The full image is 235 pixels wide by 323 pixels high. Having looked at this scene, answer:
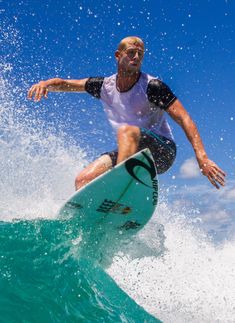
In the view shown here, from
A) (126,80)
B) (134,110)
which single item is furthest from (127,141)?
(126,80)

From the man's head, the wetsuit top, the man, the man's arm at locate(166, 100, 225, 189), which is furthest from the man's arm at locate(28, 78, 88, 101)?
the man's arm at locate(166, 100, 225, 189)

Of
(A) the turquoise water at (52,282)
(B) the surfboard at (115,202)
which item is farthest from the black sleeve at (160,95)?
(A) the turquoise water at (52,282)

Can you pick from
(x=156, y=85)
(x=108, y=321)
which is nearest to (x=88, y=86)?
(x=156, y=85)

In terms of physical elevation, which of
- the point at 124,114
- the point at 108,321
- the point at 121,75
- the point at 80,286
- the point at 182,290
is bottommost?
the point at 182,290

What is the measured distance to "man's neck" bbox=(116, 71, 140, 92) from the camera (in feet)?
20.1

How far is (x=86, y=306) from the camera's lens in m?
4.71

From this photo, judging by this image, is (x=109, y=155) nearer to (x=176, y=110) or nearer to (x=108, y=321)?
(x=176, y=110)

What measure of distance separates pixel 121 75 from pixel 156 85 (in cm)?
62

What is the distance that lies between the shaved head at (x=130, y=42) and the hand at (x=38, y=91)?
1.37m

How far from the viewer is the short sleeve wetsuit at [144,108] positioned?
596cm

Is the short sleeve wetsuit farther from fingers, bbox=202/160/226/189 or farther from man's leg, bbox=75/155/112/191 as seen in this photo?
fingers, bbox=202/160/226/189

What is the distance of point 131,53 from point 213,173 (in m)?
2.37

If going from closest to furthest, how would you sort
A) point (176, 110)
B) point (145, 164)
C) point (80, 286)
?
point (80, 286) < point (145, 164) < point (176, 110)

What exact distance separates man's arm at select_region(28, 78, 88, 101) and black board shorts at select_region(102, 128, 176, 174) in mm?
1307
